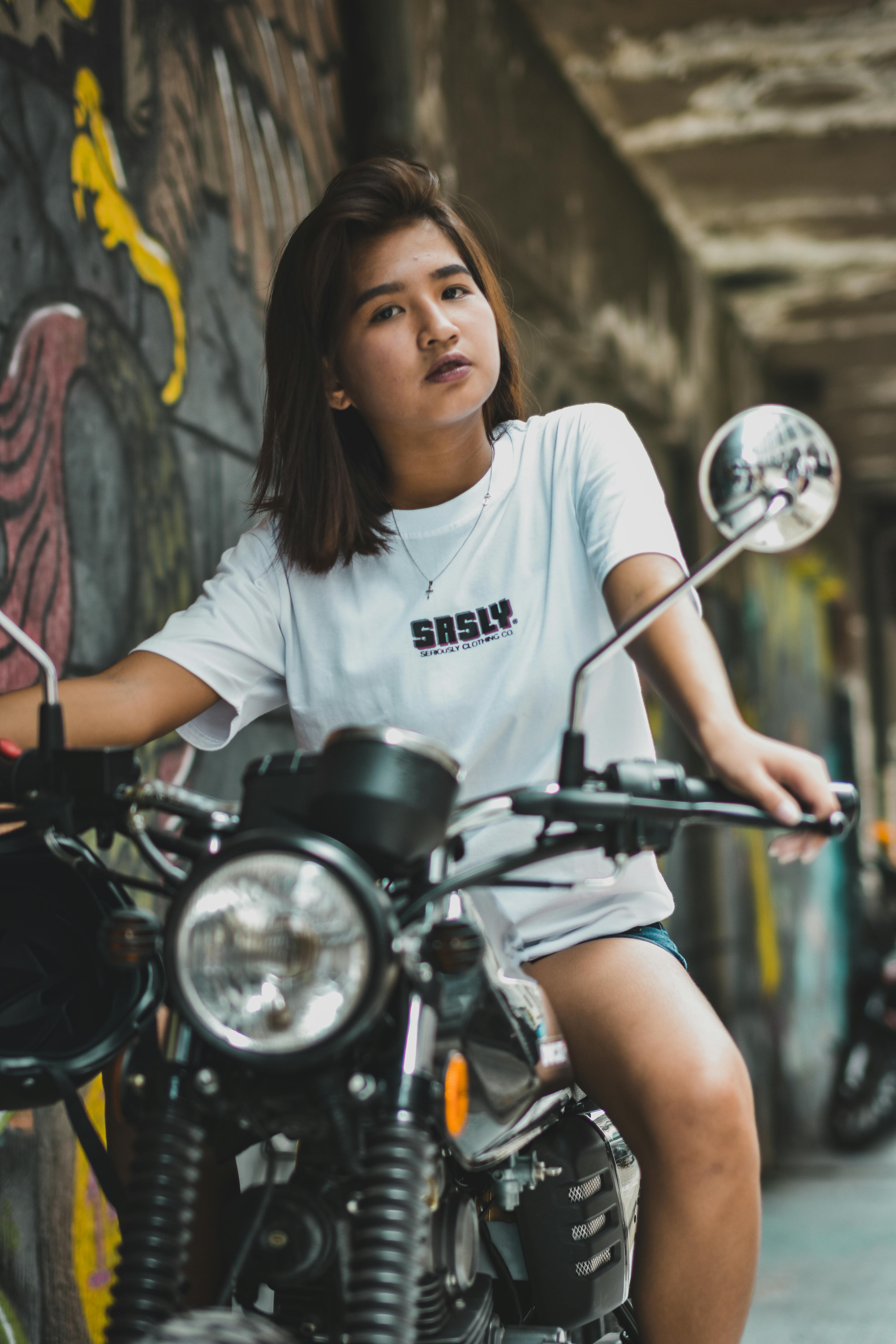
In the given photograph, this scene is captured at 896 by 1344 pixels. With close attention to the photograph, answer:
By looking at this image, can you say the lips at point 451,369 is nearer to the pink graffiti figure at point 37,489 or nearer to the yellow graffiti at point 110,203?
the pink graffiti figure at point 37,489

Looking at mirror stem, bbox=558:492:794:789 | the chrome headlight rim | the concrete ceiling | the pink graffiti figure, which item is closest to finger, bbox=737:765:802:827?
mirror stem, bbox=558:492:794:789

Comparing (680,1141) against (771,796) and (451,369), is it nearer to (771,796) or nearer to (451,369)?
(771,796)

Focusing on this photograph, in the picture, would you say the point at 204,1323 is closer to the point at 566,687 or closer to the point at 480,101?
the point at 566,687

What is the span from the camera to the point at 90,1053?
134 cm

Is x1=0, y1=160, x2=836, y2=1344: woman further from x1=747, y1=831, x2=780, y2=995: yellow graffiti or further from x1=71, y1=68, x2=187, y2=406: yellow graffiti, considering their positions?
x1=747, y1=831, x2=780, y2=995: yellow graffiti

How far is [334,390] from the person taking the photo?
2191 millimetres

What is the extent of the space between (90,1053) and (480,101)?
161 inches

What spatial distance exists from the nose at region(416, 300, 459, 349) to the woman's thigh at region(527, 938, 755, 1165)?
0.86m

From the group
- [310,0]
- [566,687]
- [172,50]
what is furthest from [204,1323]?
[310,0]

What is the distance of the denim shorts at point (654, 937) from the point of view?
1.79 meters

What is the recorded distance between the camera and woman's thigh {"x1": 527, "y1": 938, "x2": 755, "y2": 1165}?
157cm

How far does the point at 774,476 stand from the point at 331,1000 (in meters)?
0.66

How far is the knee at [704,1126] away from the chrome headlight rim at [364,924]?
58 cm

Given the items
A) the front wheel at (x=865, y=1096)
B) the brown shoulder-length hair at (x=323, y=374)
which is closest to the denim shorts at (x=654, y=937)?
the brown shoulder-length hair at (x=323, y=374)
